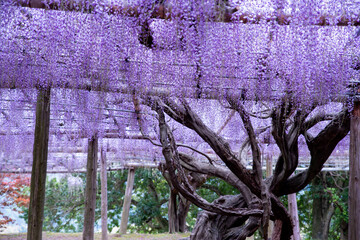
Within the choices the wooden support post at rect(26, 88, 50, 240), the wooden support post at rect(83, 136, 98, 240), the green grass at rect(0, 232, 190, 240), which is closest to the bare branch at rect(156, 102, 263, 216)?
the wooden support post at rect(26, 88, 50, 240)

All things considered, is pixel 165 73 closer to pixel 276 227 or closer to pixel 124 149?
pixel 276 227

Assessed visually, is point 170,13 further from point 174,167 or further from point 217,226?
point 217,226

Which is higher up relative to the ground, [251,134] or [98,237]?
[251,134]

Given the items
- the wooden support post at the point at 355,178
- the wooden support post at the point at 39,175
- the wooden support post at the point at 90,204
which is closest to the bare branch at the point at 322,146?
the wooden support post at the point at 355,178

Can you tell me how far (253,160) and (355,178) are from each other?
2.92 feet

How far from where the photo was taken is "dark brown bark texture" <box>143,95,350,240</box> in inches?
151

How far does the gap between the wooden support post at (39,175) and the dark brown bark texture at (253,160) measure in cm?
99

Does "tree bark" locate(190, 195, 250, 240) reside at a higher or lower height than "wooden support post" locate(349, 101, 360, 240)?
lower

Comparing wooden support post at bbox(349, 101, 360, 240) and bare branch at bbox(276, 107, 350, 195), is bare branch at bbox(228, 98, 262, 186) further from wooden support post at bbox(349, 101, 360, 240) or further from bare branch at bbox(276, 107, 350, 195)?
wooden support post at bbox(349, 101, 360, 240)

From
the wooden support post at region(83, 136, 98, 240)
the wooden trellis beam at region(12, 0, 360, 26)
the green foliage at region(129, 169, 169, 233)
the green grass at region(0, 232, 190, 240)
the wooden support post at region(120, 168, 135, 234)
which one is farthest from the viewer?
the green foliage at region(129, 169, 169, 233)

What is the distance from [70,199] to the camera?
429 inches

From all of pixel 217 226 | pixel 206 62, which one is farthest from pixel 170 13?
pixel 217 226

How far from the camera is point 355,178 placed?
3658 millimetres

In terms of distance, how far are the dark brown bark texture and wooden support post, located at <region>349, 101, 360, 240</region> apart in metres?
0.16
